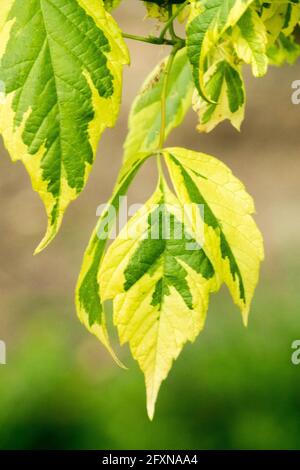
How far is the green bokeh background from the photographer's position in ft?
7.82

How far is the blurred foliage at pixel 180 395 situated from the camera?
7.74 ft

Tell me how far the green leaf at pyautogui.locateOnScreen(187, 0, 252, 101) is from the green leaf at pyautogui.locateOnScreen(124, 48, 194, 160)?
371 millimetres

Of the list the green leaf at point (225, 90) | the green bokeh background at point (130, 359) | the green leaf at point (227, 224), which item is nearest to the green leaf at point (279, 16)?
the green leaf at point (225, 90)

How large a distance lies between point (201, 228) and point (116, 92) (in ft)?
0.46

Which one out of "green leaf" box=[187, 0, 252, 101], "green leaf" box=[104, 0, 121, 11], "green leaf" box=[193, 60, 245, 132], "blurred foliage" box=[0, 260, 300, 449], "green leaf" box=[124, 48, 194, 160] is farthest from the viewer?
"blurred foliage" box=[0, 260, 300, 449]

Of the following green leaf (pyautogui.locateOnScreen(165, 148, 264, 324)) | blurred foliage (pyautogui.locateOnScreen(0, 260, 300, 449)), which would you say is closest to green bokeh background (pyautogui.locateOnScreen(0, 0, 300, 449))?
blurred foliage (pyautogui.locateOnScreen(0, 260, 300, 449))

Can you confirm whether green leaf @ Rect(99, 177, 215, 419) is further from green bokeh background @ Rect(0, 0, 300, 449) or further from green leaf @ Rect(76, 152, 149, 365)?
green bokeh background @ Rect(0, 0, 300, 449)

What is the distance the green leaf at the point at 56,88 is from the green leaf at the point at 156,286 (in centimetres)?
7

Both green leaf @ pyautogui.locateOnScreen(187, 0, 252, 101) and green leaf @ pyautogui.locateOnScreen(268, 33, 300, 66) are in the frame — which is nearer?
green leaf @ pyautogui.locateOnScreen(187, 0, 252, 101)

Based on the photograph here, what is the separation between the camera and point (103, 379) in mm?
2723
